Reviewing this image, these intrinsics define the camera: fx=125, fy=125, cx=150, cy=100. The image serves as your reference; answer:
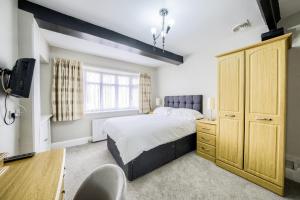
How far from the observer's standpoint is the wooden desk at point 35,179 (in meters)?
0.72

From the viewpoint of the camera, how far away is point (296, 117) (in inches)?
77.7

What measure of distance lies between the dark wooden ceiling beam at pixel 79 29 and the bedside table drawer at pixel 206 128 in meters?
2.06

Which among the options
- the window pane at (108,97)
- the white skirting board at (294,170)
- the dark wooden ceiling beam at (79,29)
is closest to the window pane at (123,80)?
the window pane at (108,97)

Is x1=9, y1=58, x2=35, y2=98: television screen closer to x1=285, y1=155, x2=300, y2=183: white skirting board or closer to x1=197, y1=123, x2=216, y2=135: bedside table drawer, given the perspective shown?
x1=197, y1=123, x2=216, y2=135: bedside table drawer

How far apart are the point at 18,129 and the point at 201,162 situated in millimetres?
3049

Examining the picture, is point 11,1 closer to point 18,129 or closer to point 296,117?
point 18,129

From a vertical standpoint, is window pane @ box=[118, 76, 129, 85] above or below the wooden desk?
above

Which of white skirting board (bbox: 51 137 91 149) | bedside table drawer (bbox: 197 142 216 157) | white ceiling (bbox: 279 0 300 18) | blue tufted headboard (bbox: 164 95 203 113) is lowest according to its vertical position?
white skirting board (bbox: 51 137 91 149)

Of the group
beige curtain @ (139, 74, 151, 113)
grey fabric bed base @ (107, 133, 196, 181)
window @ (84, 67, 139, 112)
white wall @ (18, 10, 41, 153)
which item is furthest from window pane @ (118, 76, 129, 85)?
white wall @ (18, 10, 41, 153)

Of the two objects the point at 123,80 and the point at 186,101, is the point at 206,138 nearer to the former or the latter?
the point at 186,101

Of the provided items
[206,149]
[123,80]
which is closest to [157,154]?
[206,149]

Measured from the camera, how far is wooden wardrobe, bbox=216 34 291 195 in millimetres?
1685

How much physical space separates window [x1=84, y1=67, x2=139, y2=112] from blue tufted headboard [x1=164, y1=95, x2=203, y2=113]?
49.7 inches

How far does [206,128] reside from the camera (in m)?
2.68
